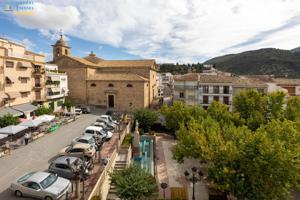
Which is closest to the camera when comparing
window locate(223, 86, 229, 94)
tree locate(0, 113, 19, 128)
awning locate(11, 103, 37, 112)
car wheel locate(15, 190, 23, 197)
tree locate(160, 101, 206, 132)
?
car wheel locate(15, 190, 23, 197)

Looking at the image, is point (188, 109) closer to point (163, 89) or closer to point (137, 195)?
point (137, 195)

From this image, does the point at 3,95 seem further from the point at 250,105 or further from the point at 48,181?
the point at 250,105

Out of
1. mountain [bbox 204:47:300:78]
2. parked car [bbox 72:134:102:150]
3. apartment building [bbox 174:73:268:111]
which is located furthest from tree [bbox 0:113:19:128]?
mountain [bbox 204:47:300:78]

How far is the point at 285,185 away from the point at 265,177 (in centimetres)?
117

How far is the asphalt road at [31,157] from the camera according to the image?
14895 millimetres

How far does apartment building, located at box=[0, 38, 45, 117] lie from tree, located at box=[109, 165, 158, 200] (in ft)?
68.0

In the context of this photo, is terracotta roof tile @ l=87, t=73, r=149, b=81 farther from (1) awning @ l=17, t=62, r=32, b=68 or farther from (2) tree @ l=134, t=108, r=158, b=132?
(1) awning @ l=17, t=62, r=32, b=68

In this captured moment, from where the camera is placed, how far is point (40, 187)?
40.6 ft

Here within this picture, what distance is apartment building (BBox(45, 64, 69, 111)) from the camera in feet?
121

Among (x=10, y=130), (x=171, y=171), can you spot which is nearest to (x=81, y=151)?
(x=10, y=130)

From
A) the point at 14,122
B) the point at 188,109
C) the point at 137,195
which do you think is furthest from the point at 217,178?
the point at 14,122

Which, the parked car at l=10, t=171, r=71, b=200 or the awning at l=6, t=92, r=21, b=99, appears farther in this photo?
the awning at l=6, t=92, r=21, b=99

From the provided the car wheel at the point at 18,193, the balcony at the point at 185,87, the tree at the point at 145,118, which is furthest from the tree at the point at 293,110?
the car wheel at the point at 18,193

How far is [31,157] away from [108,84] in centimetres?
2693
